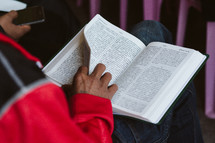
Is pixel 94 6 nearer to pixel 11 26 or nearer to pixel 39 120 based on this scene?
pixel 11 26

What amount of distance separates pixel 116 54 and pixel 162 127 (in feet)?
0.73

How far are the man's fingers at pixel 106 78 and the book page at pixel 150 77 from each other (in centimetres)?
4

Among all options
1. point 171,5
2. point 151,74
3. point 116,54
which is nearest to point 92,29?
point 116,54

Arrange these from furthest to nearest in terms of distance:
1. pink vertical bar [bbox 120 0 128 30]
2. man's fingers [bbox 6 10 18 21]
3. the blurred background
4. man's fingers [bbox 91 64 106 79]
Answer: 1. pink vertical bar [bbox 120 0 128 30]
2. the blurred background
3. man's fingers [bbox 6 10 18 21]
4. man's fingers [bbox 91 64 106 79]

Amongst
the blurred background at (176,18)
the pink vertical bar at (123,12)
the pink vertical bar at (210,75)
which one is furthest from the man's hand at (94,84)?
the pink vertical bar at (123,12)

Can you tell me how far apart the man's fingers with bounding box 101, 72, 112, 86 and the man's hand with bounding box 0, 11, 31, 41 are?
1.23 ft

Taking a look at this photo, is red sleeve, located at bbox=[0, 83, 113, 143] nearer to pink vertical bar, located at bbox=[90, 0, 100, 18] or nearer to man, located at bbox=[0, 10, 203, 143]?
man, located at bbox=[0, 10, 203, 143]

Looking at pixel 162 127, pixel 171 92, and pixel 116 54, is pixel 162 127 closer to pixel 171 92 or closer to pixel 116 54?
pixel 171 92

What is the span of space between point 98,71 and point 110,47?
0.37 feet

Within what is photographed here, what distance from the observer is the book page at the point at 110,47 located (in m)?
0.72

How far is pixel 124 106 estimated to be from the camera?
2.09ft

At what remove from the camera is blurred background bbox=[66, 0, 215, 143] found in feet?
4.12

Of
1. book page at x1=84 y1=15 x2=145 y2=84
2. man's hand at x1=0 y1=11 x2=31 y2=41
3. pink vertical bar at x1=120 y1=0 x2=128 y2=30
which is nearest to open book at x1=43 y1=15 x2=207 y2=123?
book page at x1=84 y1=15 x2=145 y2=84

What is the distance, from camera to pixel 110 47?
2.44 feet
